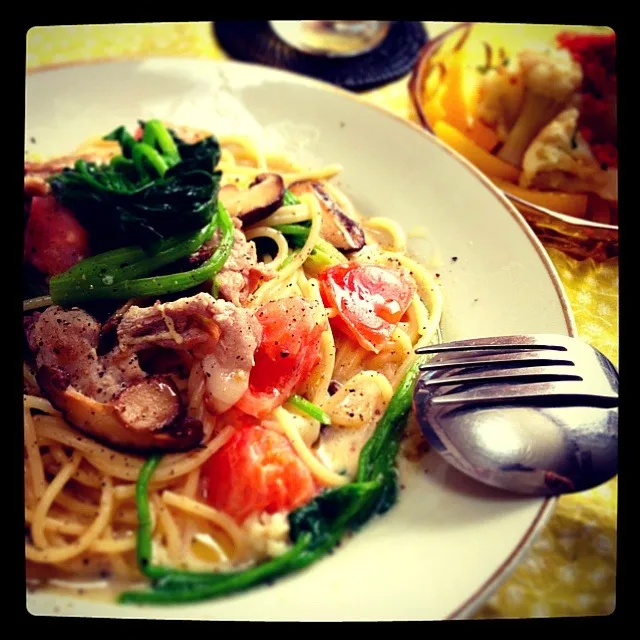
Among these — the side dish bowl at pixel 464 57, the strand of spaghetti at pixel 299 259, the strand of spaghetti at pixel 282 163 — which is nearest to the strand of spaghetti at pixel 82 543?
the strand of spaghetti at pixel 299 259

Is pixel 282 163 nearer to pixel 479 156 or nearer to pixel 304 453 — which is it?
pixel 479 156

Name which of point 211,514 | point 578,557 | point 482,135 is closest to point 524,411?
point 578,557

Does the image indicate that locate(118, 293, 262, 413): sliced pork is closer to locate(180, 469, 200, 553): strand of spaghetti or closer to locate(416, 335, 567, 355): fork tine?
locate(180, 469, 200, 553): strand of spaghetti

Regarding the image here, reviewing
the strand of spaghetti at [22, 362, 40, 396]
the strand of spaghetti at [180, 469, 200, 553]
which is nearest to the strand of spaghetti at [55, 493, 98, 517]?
the strand of spaghetti at [180, 469, 200, 553]

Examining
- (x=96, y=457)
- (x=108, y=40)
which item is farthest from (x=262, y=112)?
(x=96, y=457)

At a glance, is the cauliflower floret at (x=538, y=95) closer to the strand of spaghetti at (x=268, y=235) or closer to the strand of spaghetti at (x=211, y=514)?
the strand of spaghetti at (x=268, y=235)
